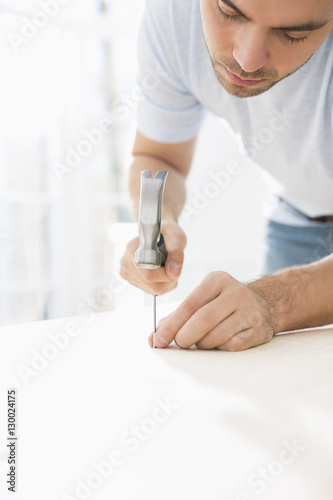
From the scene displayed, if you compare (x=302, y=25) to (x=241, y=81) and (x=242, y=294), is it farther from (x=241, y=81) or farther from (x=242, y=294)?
(x=242, y=294)

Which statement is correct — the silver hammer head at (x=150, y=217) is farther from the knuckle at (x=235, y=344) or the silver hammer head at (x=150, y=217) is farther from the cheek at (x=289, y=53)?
the cheek at (x=289, y=53)

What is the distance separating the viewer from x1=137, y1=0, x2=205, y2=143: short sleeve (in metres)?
1.23

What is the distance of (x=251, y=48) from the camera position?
0.86m

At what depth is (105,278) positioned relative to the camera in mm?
3398

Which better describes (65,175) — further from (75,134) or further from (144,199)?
(144,199)

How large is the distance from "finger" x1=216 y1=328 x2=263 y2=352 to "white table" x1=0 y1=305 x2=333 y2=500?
2cm

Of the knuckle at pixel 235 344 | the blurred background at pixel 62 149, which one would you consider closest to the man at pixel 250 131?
the knuckle at pixel 235 344

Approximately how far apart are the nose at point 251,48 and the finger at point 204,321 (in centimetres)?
41

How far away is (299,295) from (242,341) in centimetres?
17

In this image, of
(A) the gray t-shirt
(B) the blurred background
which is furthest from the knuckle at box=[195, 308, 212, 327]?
(B) the blurred background

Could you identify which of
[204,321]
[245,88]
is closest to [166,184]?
[245,88]

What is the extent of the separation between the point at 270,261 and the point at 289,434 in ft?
4.16

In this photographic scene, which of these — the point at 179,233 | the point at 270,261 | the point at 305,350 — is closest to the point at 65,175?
the point at 270,261

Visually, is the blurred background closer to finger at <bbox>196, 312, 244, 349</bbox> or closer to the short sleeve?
the short sleeve
